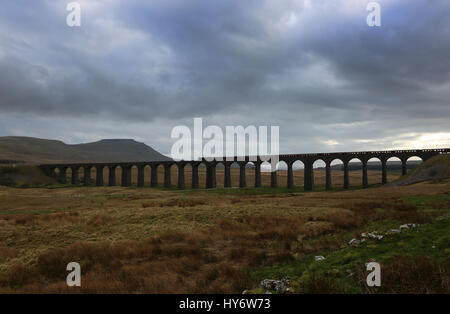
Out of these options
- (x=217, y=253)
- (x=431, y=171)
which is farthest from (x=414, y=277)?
(x=431, y=171)

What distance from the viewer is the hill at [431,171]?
54059 millimetres

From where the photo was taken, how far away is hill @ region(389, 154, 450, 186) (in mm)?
Result: 54059

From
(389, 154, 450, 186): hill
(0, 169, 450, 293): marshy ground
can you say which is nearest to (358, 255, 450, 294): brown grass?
(0, 169, 450, 293): marshy ground

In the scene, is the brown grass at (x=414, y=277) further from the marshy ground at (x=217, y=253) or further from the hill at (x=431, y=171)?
the hill at (x=431, y=171)

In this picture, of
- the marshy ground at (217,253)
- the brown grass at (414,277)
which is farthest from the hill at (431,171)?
the brown grass at (414,277)

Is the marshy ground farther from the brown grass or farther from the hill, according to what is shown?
the hill

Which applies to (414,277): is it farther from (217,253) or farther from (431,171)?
(431,171)

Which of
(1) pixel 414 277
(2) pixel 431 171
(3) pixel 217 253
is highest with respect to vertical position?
(2) pixel 431 171

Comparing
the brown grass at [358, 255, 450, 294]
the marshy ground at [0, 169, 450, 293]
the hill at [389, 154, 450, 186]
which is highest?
the hill at [389, 154, 450, 186]

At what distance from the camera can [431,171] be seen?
5606cm

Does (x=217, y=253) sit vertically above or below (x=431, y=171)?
below

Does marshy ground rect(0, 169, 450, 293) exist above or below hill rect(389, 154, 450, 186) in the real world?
below
